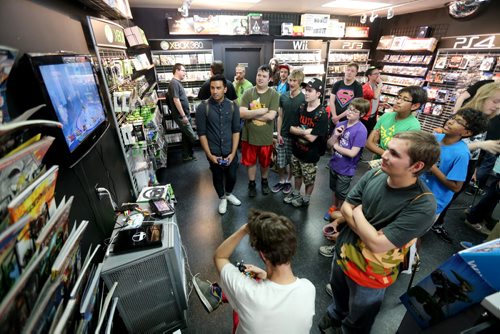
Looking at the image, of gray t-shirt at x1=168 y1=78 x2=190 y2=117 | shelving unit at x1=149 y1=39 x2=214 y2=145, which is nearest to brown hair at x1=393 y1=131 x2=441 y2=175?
gray t-shirt at x1=168 y1=78 x2=190 y2=117

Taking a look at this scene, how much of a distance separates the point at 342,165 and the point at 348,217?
4.22 ft

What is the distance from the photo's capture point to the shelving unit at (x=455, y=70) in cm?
453

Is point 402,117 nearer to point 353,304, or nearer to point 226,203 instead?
point 353,304

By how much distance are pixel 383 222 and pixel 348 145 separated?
1.34 meters

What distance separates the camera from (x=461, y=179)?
71.2 inches

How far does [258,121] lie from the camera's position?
3.18 m

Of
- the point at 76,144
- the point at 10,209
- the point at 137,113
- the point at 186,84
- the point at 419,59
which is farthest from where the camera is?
the point at 419,59

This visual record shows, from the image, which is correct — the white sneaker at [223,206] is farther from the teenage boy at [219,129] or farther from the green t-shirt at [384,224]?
the green t-shirt at [384,224]

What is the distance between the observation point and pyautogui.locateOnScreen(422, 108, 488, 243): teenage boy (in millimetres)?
1786

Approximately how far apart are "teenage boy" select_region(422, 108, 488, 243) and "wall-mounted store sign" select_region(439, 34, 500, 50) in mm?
4542

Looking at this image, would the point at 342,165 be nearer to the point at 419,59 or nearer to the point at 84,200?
the point at 84,200

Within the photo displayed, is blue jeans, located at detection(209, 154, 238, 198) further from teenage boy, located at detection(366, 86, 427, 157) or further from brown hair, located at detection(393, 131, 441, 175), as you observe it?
brown hair, located at detection(393, 131, 441, 175)

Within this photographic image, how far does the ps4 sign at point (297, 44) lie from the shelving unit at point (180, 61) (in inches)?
72.8

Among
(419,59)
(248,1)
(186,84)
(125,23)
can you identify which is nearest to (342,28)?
(419,59)
